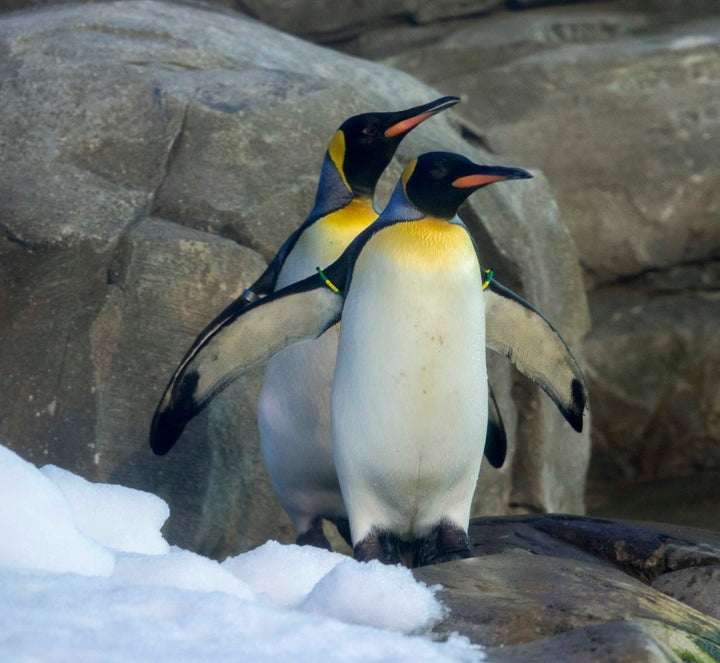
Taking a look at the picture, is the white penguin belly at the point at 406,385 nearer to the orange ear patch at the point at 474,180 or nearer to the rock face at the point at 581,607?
the orange ear patch at the point at 474,180

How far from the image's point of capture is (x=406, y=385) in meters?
3.29

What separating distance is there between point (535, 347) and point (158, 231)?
139cm

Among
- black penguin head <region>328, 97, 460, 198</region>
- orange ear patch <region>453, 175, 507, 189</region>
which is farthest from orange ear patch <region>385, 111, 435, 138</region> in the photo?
orange ear patch <region>453, 175, 507, 189</region>

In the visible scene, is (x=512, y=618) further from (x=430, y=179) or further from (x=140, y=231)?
(x=140, y=231)

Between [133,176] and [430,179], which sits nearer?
[430,179]

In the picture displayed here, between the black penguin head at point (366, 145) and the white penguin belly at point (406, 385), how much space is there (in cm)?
61

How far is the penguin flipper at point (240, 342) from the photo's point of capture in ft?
11.6

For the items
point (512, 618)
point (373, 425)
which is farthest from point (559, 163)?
point (512, 618)

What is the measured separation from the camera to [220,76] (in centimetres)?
485

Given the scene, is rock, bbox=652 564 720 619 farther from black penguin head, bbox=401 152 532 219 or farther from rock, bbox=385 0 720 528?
rock, bbox=385 0 720 528

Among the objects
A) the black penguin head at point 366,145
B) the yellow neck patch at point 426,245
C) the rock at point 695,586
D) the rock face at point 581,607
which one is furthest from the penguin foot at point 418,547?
the black penguin head at point 366,145

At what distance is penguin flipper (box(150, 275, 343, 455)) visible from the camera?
3.54m

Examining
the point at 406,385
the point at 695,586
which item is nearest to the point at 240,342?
the point at 406,385

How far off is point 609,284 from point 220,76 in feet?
12.5
